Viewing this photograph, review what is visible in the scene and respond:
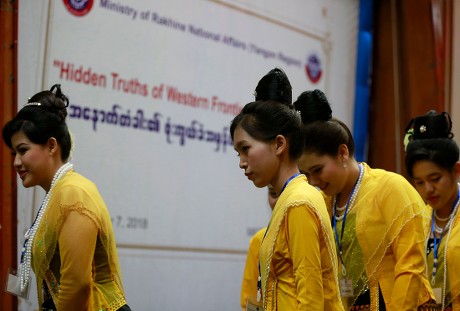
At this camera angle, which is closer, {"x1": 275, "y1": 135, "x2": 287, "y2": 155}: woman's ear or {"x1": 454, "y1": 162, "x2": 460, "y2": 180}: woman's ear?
{"x1": 275, "y1": 135, "x2": 287, "y2": 155}: woman's ear

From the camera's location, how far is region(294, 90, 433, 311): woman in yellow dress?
2578 mm

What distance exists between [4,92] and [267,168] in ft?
5.11

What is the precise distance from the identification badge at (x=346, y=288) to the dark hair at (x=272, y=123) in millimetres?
680

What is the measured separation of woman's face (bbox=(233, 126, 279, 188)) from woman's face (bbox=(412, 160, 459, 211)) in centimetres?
110

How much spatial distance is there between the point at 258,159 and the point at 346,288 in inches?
31.0

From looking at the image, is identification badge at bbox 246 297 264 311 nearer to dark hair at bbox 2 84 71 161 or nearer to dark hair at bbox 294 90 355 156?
dark hair at bbox 294 90 355 156

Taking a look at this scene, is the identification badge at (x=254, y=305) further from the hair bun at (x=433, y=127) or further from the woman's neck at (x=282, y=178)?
the hair bun at (x=433, y=127)

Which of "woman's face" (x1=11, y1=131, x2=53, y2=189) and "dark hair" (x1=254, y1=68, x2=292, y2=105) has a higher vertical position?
"dark hair" (x1=254, y1=68, x2=292, y2=105)

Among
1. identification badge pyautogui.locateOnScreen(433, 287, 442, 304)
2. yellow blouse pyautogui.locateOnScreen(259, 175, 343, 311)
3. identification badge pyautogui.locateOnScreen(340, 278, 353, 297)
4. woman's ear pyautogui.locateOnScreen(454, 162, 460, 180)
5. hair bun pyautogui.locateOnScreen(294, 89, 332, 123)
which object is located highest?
hair bun pyautogui.locateOnScreen(294, 89, 332, 123)

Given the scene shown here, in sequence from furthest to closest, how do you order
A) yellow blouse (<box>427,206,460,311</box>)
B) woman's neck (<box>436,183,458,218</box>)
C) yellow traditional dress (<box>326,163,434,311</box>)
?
woman's neck (<box>436,183,458,218</box>) → yellow blouse (<box>427,206,460,311</box>) → yellow traditional dress (<box>326,163,434,311</box>)

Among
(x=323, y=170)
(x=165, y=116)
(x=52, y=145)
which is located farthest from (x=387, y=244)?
(x=165, y=116)

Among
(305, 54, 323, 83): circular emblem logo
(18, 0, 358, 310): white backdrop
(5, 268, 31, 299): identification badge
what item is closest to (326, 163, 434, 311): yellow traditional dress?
(5, 268, 31, 299): identification badge

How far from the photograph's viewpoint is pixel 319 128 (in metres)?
2.59

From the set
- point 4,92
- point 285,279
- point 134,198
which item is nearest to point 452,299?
point 285,279
